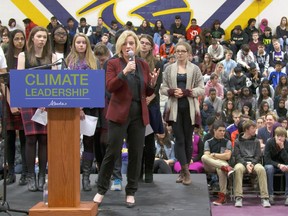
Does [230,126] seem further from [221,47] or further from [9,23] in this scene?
[9,23]

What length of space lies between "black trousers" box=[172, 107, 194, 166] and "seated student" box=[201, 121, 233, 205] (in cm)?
176

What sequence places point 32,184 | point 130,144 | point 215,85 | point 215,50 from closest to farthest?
point 130,144, point 32,184, point 215,85, point 215,50

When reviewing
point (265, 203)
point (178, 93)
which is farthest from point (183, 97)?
point (265, 203)

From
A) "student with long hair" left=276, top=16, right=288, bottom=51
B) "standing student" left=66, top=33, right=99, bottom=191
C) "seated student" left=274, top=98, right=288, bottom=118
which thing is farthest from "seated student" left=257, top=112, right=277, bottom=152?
"student with long hair" left=276, top=16, right=288, bottom=51

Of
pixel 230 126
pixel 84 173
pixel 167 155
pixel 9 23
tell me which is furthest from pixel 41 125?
pixel 9 23

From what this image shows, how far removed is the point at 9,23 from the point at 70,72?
12032mm

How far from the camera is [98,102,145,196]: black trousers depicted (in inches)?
179

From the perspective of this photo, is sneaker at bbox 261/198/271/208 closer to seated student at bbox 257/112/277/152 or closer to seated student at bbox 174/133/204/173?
seated student at bbox 174/133/204/173

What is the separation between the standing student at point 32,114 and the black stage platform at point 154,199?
0.63 feet

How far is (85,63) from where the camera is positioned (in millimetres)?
5105

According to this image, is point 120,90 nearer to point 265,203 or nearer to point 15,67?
point 15,67

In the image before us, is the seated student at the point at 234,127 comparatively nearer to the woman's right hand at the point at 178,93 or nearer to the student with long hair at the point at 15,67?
the woman's right hand at the point at 178,93

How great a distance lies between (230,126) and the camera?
932 centimetres

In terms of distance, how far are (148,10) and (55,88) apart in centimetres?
1204
